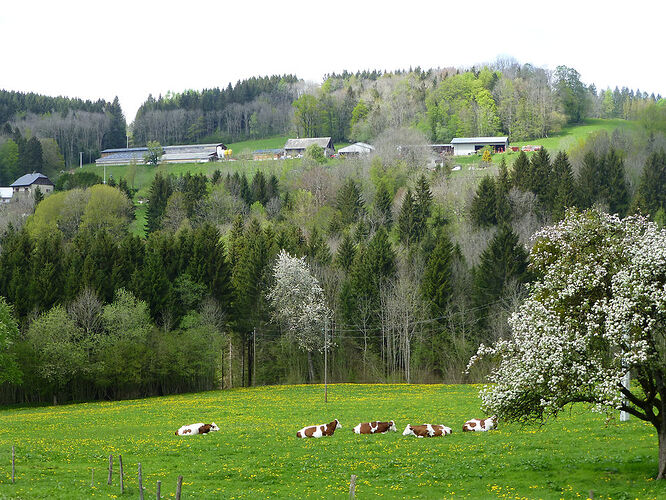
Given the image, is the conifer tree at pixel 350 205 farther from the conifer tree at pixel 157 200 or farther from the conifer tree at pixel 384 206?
the conifer tree at pixel 157 200

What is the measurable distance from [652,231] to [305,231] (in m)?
92.5

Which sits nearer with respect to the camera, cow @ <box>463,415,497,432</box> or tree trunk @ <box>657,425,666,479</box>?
tree trunk @ <box>657,425,666,479</box>

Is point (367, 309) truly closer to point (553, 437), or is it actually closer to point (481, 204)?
Answer: point (481, 204)

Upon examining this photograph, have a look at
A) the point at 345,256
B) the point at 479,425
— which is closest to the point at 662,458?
the point at 479,425

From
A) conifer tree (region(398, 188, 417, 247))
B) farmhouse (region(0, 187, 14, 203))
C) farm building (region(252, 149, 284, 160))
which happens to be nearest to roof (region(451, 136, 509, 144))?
farm building (region(252, 149, 284, 160))

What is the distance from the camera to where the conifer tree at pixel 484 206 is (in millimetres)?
105312

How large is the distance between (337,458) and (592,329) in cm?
1239

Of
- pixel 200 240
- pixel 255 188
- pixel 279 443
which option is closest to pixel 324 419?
pixel 279 443

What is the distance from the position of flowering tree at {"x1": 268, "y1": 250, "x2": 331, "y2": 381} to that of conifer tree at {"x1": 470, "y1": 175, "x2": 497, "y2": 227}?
31917mm

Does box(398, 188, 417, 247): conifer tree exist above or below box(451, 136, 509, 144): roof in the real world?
below

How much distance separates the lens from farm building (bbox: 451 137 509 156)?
576ft

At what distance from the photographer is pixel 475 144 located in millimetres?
177750

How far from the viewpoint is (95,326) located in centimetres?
7275

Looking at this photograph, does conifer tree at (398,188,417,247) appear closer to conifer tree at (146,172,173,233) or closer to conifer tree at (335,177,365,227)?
conifer tree at (335,177,365,227)
